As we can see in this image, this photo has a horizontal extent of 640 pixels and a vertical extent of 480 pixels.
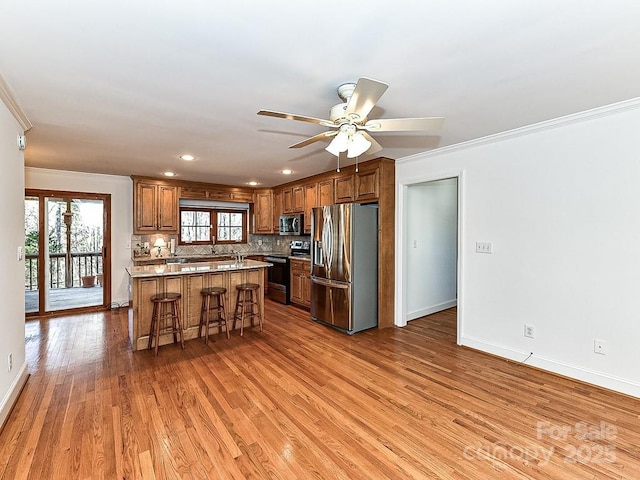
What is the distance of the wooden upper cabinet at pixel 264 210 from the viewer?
6.81 m

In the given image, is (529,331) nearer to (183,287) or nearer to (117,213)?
(183,287)

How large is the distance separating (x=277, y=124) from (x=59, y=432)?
9.59 feet

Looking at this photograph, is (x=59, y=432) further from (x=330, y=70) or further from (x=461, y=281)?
(x=461, y=281)

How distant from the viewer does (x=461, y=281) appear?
12.4 ft

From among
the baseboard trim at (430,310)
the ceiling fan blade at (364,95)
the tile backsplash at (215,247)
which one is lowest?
the baseboard trim at (430,310)

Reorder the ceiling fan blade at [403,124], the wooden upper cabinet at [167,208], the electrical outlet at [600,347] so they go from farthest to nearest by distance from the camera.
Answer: the wooden upper cabinet at [167,208] → the electrical outlet at [600,347] → the ceiling fan blade at [403,124]

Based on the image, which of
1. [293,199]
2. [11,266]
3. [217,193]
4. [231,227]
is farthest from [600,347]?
[231,227]

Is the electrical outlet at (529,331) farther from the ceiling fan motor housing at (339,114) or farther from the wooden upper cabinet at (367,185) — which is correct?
the ceiling fan motor housing at (339,114)

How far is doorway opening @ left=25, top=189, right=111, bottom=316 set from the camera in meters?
5.00

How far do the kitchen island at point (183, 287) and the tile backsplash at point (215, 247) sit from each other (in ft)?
6.18

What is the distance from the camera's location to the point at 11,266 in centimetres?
254

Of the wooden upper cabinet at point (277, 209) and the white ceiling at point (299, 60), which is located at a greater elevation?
the white ceiling at point (299, 60)

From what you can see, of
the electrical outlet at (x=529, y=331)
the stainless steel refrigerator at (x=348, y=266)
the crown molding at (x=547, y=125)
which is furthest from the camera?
the stainless steel refrigerator at (x=348, y=266)

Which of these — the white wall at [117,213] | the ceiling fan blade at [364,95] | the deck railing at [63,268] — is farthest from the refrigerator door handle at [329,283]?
the deck railing at [63,268]
